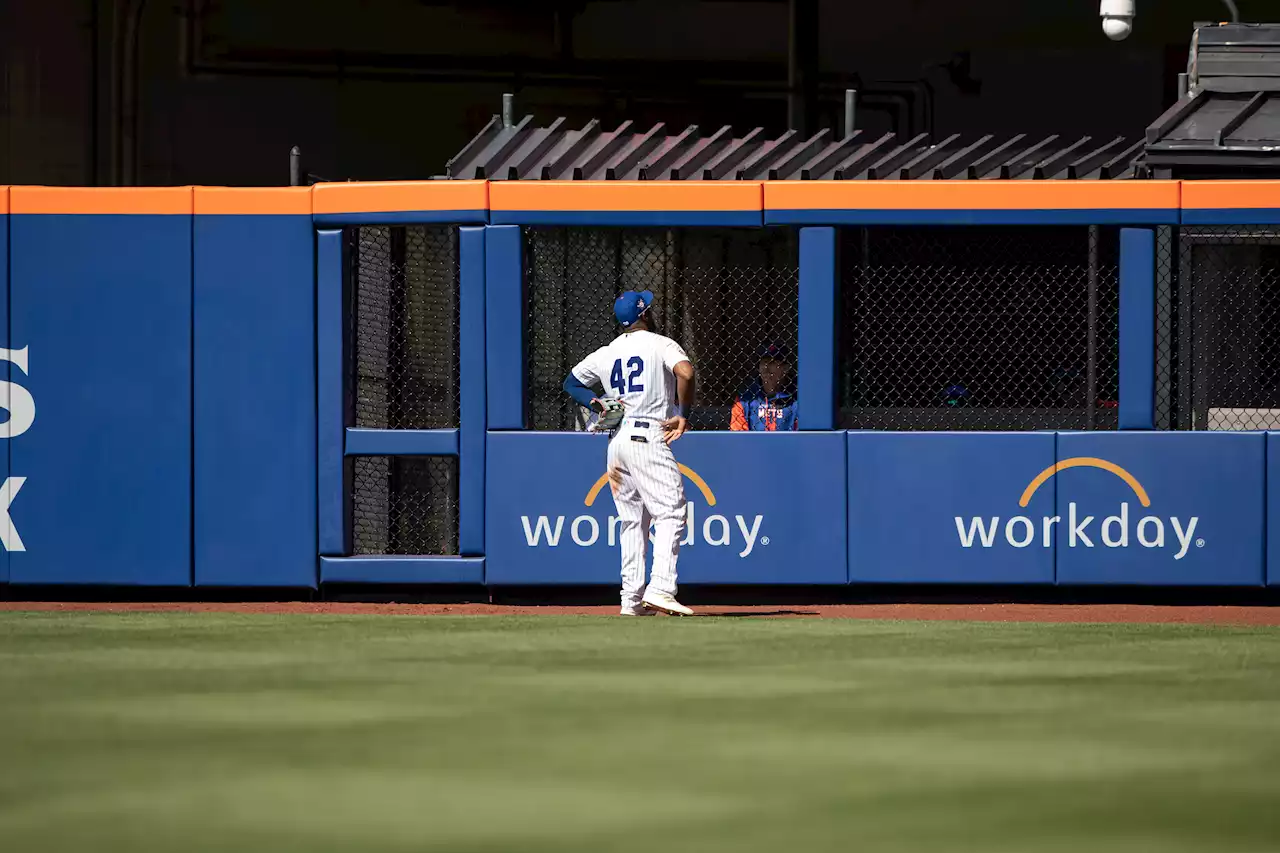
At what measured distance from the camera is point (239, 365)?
12.1m

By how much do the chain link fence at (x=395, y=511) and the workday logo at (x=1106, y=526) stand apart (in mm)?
3405

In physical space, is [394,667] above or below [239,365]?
below

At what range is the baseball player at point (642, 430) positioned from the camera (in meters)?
10.6

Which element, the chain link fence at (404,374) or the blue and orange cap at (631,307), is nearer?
the blue and orange cap at (631,307)

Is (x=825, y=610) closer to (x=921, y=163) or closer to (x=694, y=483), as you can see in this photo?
(x=694, y=483)

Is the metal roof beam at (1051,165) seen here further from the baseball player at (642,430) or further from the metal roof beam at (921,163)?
the baseball player at (642,430)

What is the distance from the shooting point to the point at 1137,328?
12047mm

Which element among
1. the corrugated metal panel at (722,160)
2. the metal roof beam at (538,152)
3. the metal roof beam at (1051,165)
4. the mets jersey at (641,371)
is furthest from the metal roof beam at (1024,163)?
the mets jersey at (641,371)

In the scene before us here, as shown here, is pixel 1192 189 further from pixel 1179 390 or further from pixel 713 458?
pixel 713 458

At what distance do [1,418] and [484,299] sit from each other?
119 inches

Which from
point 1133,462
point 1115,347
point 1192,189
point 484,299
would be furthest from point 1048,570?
point 484,299

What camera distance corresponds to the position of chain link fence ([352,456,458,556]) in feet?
40.5

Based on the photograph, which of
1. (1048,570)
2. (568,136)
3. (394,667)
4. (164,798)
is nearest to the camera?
(164,798)

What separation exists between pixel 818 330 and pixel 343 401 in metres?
2.88
